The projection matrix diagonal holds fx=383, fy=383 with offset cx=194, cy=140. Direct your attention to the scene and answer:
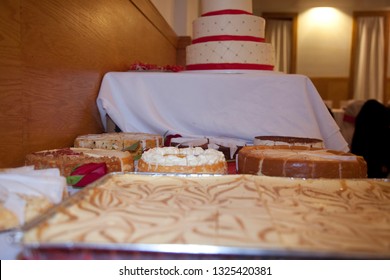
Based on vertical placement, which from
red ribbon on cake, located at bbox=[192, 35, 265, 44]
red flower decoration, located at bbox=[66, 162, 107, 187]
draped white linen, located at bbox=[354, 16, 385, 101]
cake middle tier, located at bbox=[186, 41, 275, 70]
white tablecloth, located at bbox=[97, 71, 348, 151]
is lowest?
red flower decoration, located at bbox=[66, 162, 107, 187]

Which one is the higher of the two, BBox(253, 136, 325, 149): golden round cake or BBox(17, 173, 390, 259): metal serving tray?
BBox(253, 136, 325, 149): golden round cake

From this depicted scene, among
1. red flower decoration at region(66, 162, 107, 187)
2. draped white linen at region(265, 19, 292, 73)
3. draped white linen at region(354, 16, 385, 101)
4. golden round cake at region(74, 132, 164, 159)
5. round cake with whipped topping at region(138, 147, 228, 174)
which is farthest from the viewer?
draped white linen at region(265, 19, 292, 73)

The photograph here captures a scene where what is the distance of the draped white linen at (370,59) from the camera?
20.9 ft

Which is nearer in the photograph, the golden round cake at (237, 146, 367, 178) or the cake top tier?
the golden round cake at (237, 146, 367, 178)

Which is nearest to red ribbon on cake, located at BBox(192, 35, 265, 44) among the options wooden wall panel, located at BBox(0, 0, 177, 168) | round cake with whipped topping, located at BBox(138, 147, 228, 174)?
wooden wall panel, located at BBox(0, 0, 177, 168)

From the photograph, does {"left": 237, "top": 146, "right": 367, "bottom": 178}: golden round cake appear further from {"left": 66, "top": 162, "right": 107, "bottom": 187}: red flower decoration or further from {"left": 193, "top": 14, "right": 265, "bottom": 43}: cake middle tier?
{"left": 193, "top": 14, "right": 265, "bottom": 43}: cake middle tier

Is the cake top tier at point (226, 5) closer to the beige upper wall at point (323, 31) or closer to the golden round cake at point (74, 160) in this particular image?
the golden round cake at point (74, 160)

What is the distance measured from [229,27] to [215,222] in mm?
1302

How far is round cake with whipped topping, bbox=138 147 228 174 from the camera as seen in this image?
0.87 metres

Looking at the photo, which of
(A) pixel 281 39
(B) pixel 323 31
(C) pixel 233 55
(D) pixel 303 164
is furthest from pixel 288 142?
(B) pixel 323 31

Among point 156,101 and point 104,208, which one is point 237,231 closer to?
point 104,208

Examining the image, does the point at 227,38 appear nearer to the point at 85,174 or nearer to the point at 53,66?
the point at 53,66

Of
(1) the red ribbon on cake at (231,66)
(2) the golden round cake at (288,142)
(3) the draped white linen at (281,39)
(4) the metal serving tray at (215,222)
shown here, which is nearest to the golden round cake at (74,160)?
(4) the metal serving tray at (215,222)

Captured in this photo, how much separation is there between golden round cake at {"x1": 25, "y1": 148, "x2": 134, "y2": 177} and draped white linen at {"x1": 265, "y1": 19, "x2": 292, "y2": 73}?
19.6 ft
